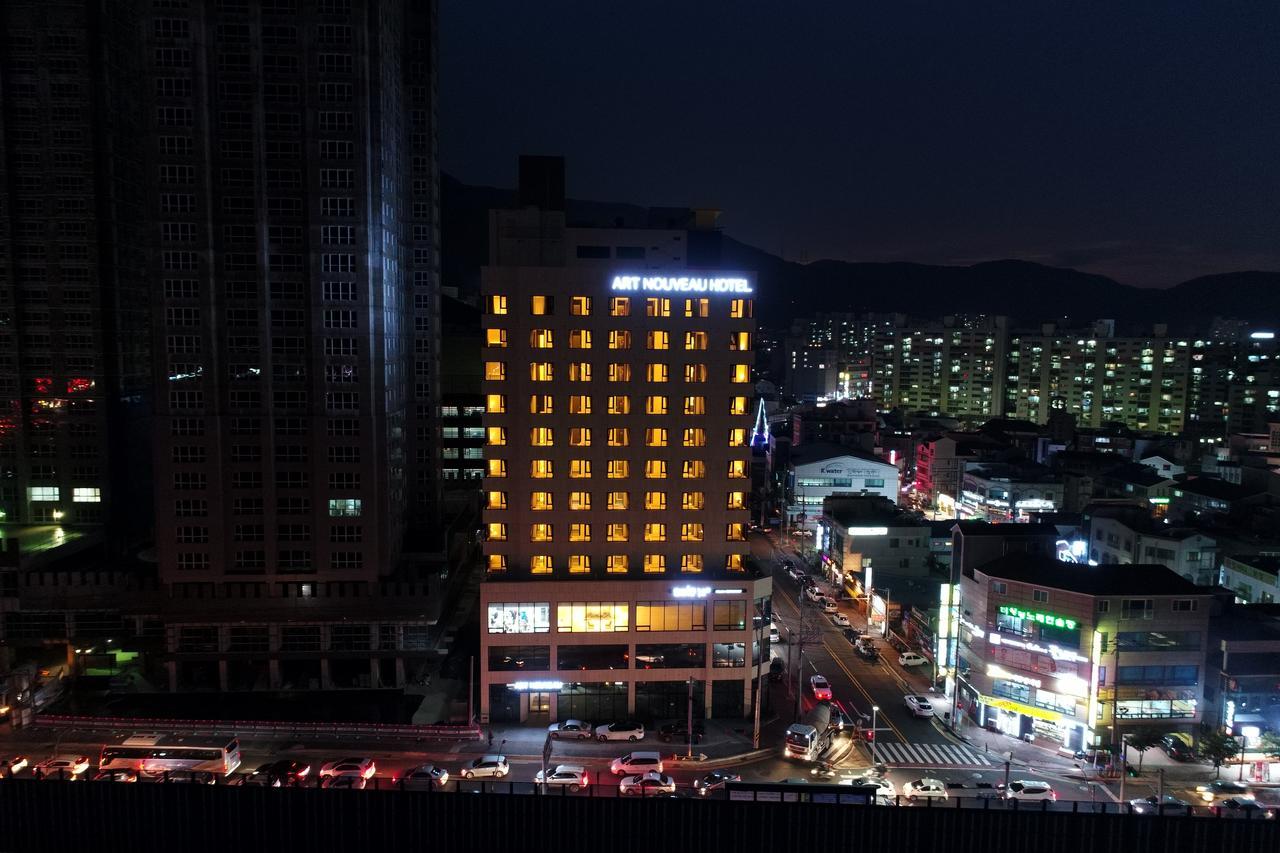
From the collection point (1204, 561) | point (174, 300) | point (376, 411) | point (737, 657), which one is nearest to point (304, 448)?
point (376, 411)

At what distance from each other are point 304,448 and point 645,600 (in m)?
30.9

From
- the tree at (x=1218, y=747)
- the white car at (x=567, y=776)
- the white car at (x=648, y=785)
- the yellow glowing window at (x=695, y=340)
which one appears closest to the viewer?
the white car at (x=648, y=785)

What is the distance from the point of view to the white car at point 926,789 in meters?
46.2

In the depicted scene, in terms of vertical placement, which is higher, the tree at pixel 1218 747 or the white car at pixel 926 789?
the tree at pixel 1218 747

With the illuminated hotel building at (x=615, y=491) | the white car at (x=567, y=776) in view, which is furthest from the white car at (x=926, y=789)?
the white car at (x=567, y=776)

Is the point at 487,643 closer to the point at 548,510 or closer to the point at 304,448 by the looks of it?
the point at 548,510

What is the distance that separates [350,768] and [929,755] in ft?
121

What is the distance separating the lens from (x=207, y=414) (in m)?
64.1

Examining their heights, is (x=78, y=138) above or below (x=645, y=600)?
above

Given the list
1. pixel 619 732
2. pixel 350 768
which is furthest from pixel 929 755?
pixel 350 768

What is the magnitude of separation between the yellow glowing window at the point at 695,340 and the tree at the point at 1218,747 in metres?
42.2

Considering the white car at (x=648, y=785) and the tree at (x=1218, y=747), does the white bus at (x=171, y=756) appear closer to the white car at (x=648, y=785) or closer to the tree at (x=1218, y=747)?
the white car at (x=648, y=785)

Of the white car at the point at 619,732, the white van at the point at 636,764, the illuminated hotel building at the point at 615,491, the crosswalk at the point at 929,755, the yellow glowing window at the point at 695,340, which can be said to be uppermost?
the yellow glowing window at the point at 695,340

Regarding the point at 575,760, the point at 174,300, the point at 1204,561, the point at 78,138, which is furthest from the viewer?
the point at 1204,561
